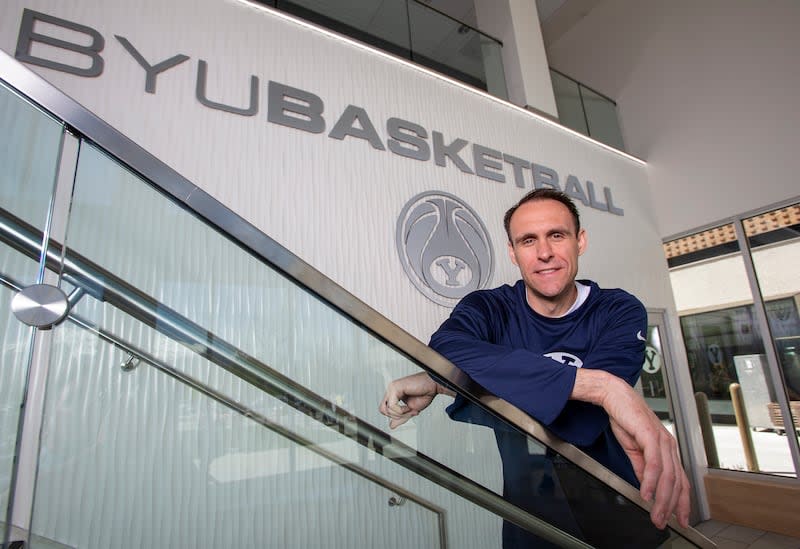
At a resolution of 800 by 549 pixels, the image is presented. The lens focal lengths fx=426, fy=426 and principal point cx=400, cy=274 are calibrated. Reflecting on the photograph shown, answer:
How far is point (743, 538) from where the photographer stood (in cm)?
342

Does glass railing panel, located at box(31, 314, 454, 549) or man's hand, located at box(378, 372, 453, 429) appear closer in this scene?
glass railing panel, located at box(31, 314, 454, 549)

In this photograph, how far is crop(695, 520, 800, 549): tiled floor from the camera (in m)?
3.23

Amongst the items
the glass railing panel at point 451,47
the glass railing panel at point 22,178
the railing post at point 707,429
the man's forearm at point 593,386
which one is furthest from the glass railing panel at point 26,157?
the railing post at point 707,429

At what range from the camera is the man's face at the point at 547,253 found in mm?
1127

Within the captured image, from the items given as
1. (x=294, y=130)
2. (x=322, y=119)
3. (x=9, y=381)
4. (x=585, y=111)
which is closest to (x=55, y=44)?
(x=294, y=130)

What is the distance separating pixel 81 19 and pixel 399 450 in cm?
270

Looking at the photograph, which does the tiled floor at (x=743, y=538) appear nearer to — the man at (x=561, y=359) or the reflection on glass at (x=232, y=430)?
the man at (x=561, y=359)

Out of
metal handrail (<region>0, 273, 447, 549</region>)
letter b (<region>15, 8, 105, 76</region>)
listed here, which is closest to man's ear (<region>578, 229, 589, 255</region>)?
metal handrail (<region>0, 273, 447, 549</region>)

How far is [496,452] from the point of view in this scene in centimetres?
90

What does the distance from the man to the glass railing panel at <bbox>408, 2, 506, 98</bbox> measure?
2.67m

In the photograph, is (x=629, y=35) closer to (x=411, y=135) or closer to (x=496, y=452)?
(x=411, y=135)

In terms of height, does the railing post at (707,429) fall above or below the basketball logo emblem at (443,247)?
below

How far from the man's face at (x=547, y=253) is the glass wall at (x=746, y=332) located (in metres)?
3.87

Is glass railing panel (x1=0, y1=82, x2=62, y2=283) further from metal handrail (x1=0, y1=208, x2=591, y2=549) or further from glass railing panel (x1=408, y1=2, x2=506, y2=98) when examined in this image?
glass railing panel (x1=408, y1=2, x2=506, y2=98)
